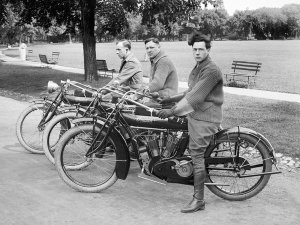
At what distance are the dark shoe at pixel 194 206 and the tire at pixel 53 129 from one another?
1.91 meters

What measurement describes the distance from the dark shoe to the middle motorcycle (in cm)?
23

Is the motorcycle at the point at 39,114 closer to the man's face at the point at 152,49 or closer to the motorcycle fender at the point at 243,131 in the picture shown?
the man's face at the point at 152,49

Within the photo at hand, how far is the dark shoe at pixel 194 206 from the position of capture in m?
4.18

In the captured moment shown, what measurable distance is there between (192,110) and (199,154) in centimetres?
43

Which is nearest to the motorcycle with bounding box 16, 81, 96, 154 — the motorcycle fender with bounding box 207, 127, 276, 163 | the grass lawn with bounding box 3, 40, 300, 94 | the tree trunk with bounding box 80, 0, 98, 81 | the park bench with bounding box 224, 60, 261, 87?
the motorcycle fender with bounding box 207, 127, 276, 163

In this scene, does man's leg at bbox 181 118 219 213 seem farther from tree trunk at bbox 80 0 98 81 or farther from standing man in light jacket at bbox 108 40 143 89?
tree trunk at bbox 80 0 98 81

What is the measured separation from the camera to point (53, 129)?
5.53 metres

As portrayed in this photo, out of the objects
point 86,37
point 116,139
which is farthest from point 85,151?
point 86,37

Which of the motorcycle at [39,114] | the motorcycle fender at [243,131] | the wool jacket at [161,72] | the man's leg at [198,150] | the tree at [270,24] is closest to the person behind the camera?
the man's leg at [198,150]

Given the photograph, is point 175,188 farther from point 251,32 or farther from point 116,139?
point 251,32

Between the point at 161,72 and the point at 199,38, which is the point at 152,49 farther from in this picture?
the point at 199,38

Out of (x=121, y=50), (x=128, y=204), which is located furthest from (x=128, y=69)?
(x=128, y=204)

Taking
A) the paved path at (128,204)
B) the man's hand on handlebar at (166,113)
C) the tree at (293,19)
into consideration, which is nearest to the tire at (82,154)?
the paved path at (128,204)

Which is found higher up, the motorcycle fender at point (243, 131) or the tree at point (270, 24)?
the tree at point (270, 24)
